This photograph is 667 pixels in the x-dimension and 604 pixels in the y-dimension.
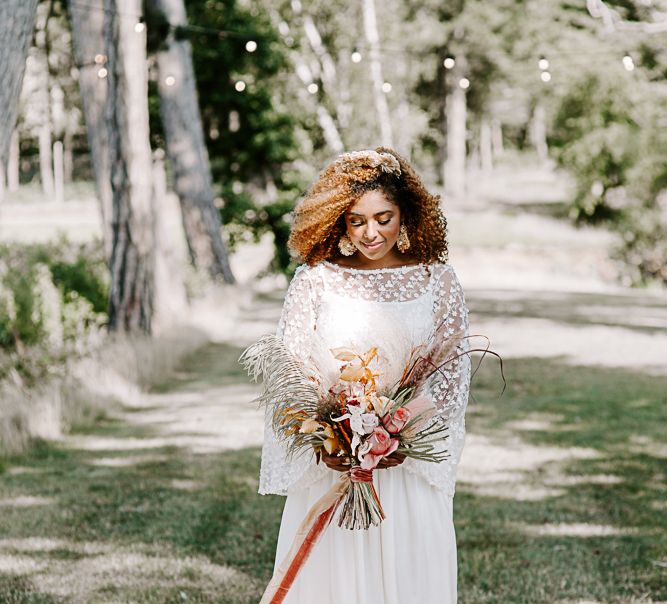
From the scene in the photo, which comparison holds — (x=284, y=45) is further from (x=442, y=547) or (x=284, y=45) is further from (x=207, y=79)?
(x=442, y=547)

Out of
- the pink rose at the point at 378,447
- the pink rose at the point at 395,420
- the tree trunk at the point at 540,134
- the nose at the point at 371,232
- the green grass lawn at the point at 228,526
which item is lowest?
the green grass lawn at the point at 228,526

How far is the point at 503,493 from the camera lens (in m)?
6.57

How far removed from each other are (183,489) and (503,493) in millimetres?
2148

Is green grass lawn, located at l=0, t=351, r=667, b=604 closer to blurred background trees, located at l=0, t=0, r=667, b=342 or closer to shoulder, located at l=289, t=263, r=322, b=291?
shoulder, located at l=289, t=263, r=322, b=291

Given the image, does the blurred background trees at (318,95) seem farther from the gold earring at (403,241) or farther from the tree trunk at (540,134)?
the tree trunk at (540,134)

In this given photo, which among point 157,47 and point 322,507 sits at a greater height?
point 157,47

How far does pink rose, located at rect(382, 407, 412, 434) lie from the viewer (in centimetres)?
295

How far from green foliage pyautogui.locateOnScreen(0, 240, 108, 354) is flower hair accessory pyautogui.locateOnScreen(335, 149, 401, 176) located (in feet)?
22.5

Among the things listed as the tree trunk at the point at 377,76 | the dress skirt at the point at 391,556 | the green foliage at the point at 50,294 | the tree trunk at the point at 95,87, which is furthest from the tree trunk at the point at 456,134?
the dress skirt at the point at 391,556

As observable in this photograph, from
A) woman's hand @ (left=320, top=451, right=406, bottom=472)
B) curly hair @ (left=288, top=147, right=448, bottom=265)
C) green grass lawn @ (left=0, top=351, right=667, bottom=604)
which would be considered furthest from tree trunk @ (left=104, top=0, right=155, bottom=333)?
woman's hand @ (left=320, top=451, right=406, bottom=472)

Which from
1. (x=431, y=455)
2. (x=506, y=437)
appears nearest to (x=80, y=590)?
(x=431, y=455)

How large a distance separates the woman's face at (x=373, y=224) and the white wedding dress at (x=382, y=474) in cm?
9

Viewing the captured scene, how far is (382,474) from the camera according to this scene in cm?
329

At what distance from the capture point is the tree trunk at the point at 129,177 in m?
11.1
